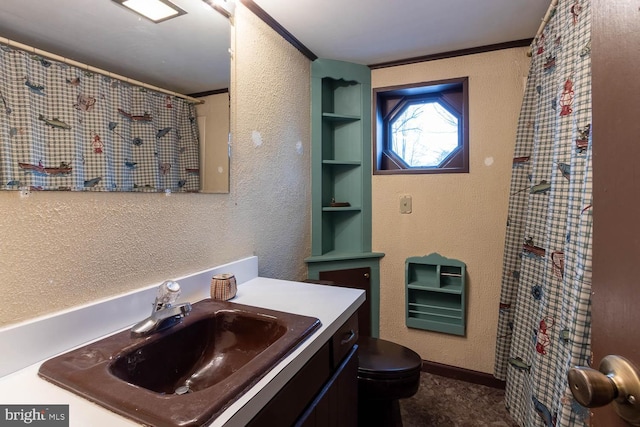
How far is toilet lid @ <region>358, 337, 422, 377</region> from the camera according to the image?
52.2 inches

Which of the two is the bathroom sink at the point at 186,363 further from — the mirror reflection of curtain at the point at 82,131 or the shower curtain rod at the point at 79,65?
the shower curtain rod at the point at 79,65

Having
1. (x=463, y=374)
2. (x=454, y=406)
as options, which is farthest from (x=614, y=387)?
(x=463, y=374)

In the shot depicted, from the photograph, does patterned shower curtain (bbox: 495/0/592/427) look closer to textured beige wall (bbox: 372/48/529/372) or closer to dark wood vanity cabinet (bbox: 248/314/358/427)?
textured beige wall (bbox: 372/48/529/372)

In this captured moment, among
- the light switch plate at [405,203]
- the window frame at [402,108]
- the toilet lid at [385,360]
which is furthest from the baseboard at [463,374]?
the window frame at [402,108]

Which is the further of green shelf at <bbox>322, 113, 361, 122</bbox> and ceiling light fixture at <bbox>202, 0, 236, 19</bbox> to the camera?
green shelf at <bbox>322, 113, 361, 122</bbox>

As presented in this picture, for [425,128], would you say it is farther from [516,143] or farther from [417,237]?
[417,237]

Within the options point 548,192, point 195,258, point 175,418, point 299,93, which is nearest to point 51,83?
point 195,258

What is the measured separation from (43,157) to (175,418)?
67 centimetres

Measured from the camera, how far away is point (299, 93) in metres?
1.86

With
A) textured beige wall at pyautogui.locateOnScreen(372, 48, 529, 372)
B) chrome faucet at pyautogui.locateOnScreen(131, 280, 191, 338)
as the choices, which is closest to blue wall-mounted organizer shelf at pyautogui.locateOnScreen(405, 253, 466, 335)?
Result: textured beige wall at pyautogui.locateOnScreen(372, 48, 529, 372)

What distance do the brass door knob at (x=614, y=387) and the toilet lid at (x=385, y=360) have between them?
1003 millimetres

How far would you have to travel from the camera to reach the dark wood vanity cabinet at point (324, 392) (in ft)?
2.19

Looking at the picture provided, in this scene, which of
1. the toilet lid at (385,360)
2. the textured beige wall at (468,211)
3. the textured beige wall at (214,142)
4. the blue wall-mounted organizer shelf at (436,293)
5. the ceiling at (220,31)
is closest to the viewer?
the ceiling at (220,31)

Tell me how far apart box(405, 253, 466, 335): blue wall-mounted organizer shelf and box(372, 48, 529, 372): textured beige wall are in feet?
0.17
